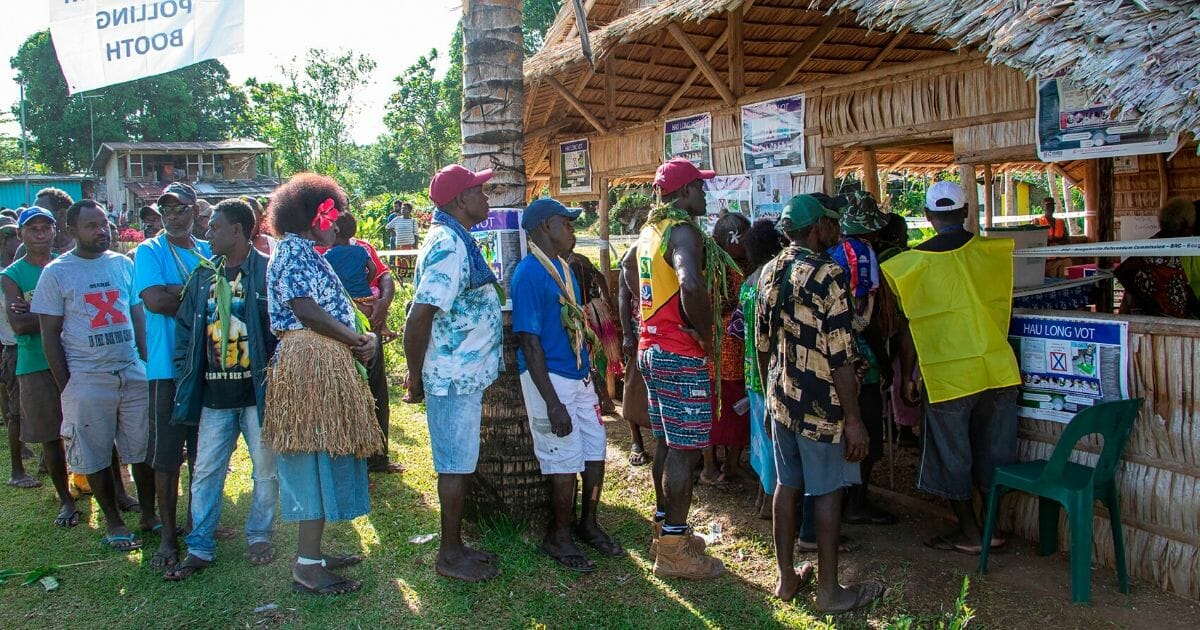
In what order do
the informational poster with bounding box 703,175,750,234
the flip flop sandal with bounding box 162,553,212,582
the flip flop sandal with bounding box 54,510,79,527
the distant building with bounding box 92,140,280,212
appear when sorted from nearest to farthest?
1. the flip flop sandal with bounding box 162,553,212,582
2. the flip flop sandal with bounding box 54,510,79,527
3. the informational poster with bounding box 703,175,750,234
4. the distant building with bounding box 92,140,280,212

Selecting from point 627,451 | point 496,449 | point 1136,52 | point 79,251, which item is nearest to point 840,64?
point 627,451

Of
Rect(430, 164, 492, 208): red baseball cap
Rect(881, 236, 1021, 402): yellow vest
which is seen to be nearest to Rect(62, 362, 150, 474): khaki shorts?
Rect(430, 164, 492, 208): red baseball cap

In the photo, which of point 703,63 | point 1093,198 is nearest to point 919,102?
point 703,63

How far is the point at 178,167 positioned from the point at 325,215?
42936mm

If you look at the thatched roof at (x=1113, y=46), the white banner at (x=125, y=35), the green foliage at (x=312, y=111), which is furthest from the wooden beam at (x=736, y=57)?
the green foliage at (x=312, y=111)

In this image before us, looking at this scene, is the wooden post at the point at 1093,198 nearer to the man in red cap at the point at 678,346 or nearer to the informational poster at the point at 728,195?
the informational poster at the point at 728,195

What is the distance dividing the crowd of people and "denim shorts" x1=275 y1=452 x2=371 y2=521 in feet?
0.03

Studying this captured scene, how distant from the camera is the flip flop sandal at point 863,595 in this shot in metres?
3.67

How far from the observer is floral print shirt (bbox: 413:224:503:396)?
3.83m

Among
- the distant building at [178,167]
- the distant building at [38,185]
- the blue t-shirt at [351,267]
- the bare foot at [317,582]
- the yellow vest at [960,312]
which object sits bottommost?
the bare foot at [317,582]

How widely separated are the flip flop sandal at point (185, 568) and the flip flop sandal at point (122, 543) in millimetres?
612

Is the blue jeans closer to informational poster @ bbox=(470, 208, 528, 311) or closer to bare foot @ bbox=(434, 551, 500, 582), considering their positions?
bare foot @ bbox=(434, 551, 500, 582)

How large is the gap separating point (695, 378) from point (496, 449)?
1286mm

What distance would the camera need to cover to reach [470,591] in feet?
13.3
